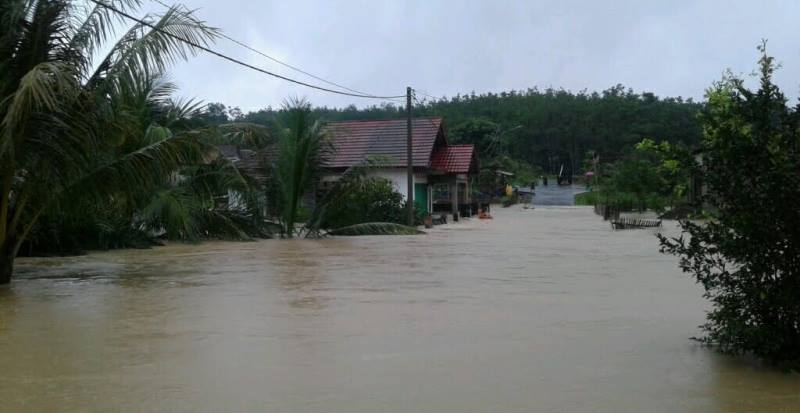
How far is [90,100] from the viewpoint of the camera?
1099cm

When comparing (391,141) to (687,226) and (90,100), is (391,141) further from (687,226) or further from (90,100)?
(687,226)

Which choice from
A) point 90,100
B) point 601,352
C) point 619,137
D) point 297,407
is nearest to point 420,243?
point 90,100

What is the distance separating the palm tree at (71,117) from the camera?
34.9 feet

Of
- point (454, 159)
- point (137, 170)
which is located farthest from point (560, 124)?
point (137, 170)

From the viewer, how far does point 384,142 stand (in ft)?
110

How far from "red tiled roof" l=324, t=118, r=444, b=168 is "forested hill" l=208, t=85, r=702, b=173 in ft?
119

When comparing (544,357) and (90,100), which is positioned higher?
(90,100)

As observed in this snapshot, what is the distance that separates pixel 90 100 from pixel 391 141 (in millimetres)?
23054

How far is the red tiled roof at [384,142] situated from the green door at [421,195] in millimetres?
1490

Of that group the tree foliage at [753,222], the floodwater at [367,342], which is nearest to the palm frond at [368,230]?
the floodwater at [367,342]

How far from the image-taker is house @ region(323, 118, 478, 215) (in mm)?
32406

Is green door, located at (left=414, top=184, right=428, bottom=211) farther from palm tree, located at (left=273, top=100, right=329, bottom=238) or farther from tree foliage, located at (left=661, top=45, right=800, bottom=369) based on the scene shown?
tree foliage, located at (left=661, top=45, right=800, bottom=369)

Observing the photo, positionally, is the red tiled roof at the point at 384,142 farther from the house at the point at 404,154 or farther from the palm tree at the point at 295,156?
the palm tree at the point at 295,156

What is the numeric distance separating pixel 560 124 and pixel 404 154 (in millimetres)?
58076
